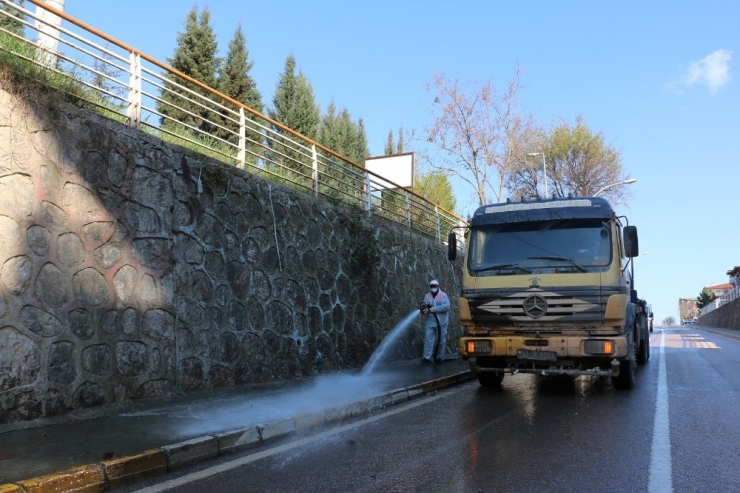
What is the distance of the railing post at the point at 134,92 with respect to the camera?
7.86 m

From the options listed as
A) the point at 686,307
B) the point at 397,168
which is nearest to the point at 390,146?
the point at 397,168

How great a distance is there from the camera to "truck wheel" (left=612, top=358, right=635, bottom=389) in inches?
329

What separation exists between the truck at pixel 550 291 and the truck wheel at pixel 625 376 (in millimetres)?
14

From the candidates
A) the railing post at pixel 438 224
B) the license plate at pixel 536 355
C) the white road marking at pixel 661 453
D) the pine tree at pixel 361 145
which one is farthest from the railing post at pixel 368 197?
the pine tree at pixel 361 145

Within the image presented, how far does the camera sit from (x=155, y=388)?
7312 mm

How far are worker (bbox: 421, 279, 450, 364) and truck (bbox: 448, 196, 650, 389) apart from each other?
380cm

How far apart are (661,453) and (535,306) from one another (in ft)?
10.4

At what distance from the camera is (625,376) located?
8469mm

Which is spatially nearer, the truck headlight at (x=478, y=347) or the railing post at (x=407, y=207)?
the truck headlight at (x=478, y=347)

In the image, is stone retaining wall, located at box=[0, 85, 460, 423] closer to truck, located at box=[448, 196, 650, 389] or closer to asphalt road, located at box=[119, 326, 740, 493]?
asphalt road, located at box=[119, 326, 740, 493]

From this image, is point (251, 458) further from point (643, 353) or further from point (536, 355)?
point (643, 353)

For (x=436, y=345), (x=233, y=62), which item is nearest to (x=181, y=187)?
(x=436, y=345)

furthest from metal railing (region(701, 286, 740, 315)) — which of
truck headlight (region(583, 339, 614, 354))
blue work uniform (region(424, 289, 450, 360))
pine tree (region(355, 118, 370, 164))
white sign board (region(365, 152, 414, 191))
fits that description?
truck headlight (region(583, 339, 614, 354))

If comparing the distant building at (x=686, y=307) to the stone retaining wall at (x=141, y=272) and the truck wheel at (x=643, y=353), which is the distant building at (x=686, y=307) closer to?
the truck wheel at (x=643, y=353)
